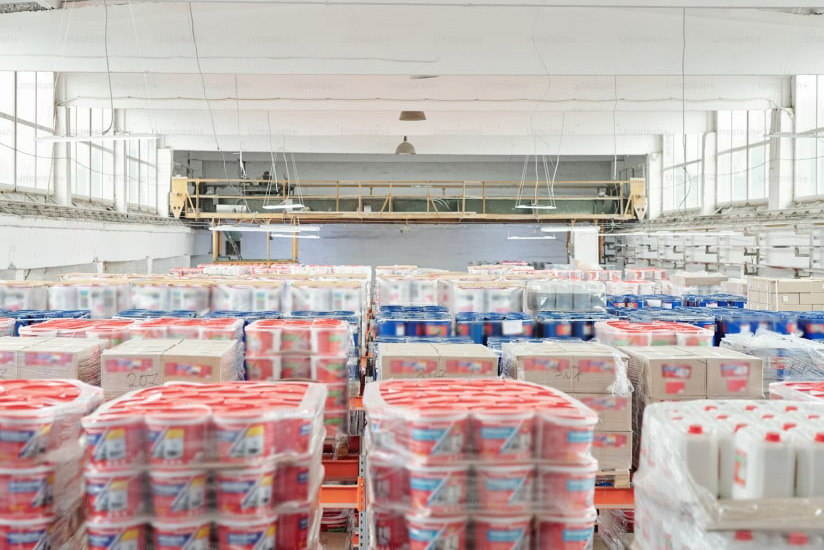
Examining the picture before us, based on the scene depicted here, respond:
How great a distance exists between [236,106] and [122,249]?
6539mm

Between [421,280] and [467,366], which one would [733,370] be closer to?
[467,366]

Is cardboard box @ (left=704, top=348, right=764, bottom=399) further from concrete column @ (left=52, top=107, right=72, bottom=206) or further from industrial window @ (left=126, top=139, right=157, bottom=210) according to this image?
industrial window @ (left=126, top=139, right=157, bottom=210)

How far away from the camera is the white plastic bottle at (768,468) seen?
2.57m

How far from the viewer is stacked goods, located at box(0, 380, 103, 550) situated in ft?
9.08

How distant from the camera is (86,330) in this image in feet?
19.9

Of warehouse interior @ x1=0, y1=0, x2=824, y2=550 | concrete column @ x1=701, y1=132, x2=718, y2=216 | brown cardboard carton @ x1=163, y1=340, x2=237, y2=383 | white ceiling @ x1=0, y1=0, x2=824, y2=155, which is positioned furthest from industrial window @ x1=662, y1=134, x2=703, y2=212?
brown cardboard carton @ x1=163, y1=340, x2=237, y2=383

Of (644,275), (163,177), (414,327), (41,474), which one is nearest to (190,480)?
(41,474)

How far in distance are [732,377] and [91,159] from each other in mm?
17302

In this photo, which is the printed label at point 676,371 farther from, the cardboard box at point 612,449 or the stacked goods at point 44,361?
the stacked goods at point 44,361

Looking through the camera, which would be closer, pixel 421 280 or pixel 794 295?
pixel 794 295

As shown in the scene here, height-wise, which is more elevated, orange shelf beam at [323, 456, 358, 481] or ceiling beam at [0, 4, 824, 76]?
ceiling beam at [0, 4, 824, 76]

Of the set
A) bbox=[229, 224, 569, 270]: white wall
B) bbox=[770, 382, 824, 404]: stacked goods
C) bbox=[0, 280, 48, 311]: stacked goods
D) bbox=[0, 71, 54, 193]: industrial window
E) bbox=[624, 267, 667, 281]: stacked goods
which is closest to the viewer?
bbox=[770, 382, 824, 404]: stacked goods

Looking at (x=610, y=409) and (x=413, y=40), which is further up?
(x=413, y=40)

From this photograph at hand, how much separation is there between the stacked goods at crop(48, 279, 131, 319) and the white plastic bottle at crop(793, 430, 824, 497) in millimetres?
9378
